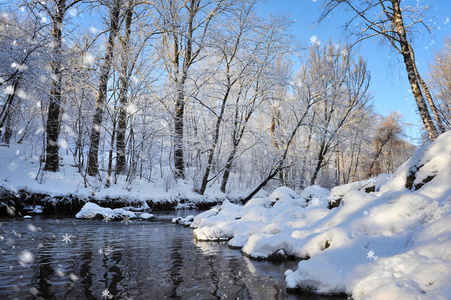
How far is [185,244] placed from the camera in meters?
6.13

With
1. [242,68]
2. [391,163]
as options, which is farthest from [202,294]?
[391,163]

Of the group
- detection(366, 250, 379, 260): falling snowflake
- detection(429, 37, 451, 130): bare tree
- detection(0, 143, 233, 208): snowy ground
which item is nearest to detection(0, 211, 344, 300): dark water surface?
detection(366, 250, 379, 260): falling snowflake

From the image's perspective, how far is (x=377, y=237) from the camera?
4.18 meters

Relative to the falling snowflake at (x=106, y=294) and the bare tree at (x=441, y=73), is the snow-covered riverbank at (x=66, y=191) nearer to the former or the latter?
the falling snowflake at (x=106, y=294)

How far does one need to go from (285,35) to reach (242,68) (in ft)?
10.6

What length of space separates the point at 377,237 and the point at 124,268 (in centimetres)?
368

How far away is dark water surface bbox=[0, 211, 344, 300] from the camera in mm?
3191

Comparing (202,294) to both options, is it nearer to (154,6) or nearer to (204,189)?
(204,189)

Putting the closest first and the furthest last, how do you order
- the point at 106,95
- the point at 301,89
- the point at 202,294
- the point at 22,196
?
the point at 202,294 → the point at 22,196 → the point at 106,95 → the point at 301,89

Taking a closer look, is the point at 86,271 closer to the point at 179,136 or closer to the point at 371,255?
the point at 371,255

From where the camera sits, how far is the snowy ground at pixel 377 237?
9.87 feet

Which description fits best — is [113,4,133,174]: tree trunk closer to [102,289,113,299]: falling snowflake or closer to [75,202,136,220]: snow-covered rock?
[75,202,136,220]: snow-covered rock

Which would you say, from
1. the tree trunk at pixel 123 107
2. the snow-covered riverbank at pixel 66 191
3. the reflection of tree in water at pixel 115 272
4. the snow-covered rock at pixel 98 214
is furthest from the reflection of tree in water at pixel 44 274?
the tree trunk at pixel 123 107

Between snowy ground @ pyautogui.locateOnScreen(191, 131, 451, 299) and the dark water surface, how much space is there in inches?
19.1
